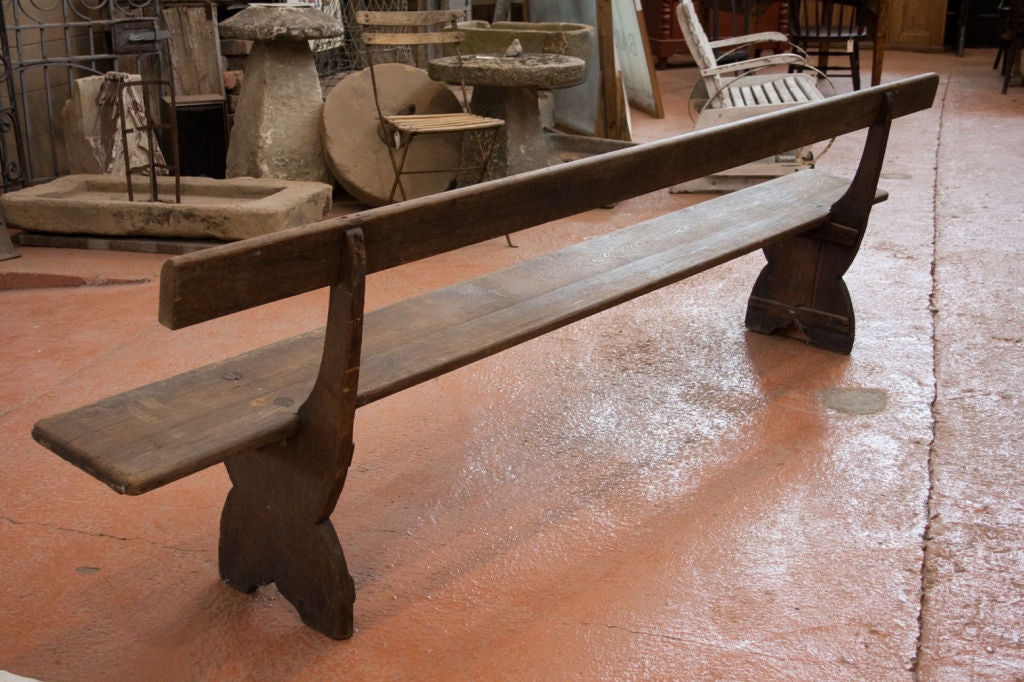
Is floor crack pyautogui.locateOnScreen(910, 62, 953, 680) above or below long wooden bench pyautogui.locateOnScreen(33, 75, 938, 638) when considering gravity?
below

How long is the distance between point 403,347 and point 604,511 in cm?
71

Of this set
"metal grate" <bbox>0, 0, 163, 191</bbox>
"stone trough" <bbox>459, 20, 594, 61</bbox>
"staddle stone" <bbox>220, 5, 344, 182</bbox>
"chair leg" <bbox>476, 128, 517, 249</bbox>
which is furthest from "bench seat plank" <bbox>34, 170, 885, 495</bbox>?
"metal grate" <bbox>0, 0, 163, 191</bbox>

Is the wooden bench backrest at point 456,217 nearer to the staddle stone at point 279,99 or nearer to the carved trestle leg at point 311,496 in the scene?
the carved trestle leg at point 311,496

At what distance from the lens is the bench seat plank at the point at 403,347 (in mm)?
2025

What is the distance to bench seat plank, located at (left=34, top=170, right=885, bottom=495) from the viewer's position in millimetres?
2025

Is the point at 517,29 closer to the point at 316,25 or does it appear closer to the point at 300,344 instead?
the point at 316,25

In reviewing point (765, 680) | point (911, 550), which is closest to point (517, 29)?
point (911, 550)

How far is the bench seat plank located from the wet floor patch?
1.80 ft

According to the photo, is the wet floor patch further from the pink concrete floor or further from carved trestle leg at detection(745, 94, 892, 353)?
carved trestle leg at detection(745, 94, 892, 353)

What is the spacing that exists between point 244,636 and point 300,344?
0.68m

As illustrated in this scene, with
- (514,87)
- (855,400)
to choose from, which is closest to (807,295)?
(855,400)

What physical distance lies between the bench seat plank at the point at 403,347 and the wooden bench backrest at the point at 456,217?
0.32 meters

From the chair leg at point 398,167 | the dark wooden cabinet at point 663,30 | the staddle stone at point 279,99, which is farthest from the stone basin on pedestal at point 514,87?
the dark wooden cabinet at point 663,30

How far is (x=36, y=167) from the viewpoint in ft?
20.3
